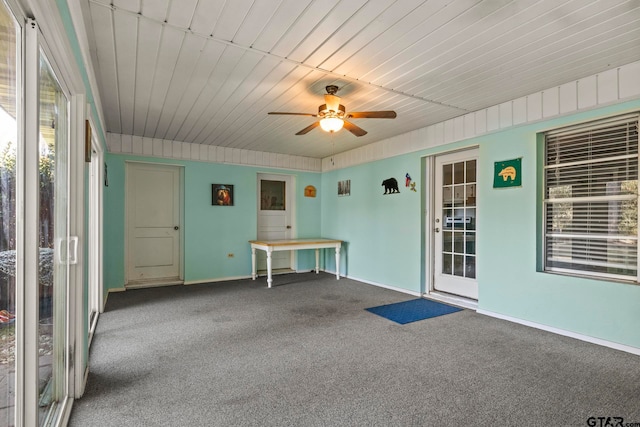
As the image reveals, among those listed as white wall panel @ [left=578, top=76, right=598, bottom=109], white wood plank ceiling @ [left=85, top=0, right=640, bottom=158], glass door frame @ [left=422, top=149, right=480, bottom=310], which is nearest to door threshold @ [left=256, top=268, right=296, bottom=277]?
glass door frame @ [left=422, top=149, right=480, bottom=310]

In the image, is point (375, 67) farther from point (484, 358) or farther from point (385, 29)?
point (484, 358)

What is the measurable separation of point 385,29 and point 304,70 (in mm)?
818

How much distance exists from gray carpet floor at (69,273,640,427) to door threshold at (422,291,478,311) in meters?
0.30

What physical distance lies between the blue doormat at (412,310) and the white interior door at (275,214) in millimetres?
2832

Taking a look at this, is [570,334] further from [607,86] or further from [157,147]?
[157,147]

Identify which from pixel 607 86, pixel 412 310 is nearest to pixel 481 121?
pixel 607 86

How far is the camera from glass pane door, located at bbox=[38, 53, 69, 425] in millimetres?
1522

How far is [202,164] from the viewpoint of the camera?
5.64 metres

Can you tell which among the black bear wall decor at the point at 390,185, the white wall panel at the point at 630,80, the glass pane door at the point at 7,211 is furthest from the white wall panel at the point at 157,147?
the white wall panel at the point at 630,80

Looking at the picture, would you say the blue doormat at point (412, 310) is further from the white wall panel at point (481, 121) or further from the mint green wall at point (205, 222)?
the mint green wall at point (205, 222)

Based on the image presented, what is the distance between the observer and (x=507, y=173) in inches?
145

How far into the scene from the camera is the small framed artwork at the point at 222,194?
5.71 meters

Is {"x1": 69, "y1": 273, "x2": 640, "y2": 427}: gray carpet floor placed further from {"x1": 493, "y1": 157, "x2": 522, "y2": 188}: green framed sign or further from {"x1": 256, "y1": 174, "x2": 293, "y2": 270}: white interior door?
{"x1": 256, "y1": 174, "x2": 293, "y2": 270}: white interior door

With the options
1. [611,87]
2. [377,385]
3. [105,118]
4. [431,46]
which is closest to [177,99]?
[105,118]
